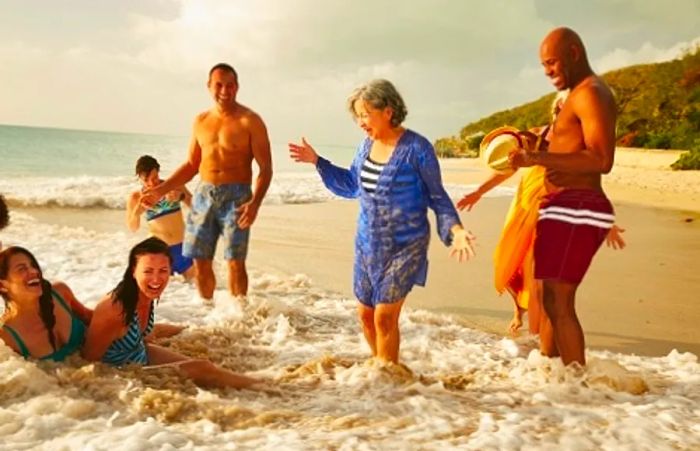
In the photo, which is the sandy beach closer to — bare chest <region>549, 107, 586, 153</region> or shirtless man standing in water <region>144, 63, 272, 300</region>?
shirtless man standing in water <region>144, 63, 272, 300</region>

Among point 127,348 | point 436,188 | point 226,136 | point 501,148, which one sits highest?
point 226,136

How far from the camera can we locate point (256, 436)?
126 inches

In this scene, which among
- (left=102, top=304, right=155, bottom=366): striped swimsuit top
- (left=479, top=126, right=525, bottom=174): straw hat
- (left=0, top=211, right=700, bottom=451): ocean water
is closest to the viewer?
(left=0, top=211, right=700, bottom=451): ocean water

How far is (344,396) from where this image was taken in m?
3.84

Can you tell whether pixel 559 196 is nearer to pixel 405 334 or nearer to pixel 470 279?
Result: pixel 405 334

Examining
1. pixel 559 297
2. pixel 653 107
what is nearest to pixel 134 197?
pixel 559 297

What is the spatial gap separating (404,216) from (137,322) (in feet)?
5.15

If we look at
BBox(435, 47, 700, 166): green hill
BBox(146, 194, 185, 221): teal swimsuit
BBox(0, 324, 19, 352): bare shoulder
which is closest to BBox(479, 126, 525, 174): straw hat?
BBox(0, 324, 19, 352): bare shoulder

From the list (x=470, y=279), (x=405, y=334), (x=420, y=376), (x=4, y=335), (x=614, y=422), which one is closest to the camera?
(x=614, y=422)

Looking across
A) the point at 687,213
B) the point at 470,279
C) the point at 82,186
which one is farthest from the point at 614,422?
the point at 82,186

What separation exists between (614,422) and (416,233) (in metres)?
1.38

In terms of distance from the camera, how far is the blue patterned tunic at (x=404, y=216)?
3.86 meters

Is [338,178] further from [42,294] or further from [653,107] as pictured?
[653,107]

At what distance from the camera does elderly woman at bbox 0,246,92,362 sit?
12.0ft
